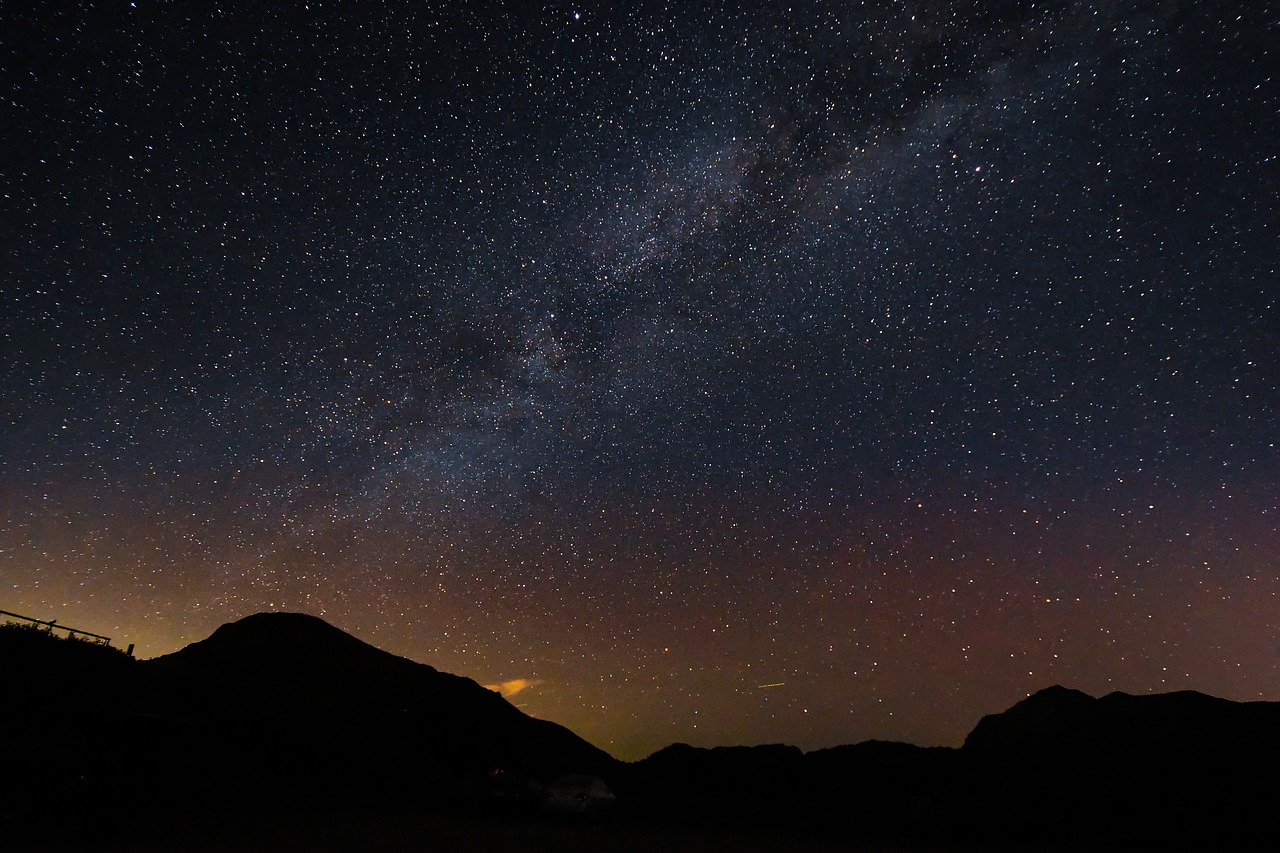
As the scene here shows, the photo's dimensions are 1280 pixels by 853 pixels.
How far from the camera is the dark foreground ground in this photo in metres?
9.20

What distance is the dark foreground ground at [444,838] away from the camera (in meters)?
9.20

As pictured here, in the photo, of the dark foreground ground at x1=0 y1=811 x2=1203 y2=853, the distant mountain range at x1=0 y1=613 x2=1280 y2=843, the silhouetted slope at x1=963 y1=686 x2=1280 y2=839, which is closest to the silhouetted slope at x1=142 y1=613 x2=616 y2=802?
the distant mountain range at x1=0 y1=613 x2=1280 y2=843

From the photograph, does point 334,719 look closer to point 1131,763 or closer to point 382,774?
point 382,774

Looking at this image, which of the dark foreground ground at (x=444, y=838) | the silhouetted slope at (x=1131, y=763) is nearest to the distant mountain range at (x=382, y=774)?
the silhouetted slope at (x=1131, y=763)

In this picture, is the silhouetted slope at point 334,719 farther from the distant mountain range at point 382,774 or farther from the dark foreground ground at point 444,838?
the dark foreground ground at point 444,838

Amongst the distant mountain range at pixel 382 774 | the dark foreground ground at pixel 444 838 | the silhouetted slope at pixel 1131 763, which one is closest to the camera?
the dark foreground ground at pixel 444 838

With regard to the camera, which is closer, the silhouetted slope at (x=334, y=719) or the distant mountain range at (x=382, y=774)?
the distant mountain range at (x=382, y=774)

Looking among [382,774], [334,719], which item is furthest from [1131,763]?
[334,719]

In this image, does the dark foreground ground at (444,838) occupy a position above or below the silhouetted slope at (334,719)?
below

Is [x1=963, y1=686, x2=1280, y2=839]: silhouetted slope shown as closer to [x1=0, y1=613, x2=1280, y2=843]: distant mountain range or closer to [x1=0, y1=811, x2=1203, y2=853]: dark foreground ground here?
[x1=0, y1=613, x2=1280, y2=843]: distant mountain range

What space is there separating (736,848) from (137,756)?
994 centimetres

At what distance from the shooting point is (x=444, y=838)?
1106cm

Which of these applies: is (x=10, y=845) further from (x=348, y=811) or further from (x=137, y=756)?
(x=348, y=811)

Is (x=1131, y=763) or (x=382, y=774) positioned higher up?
(x=382, y=774)
